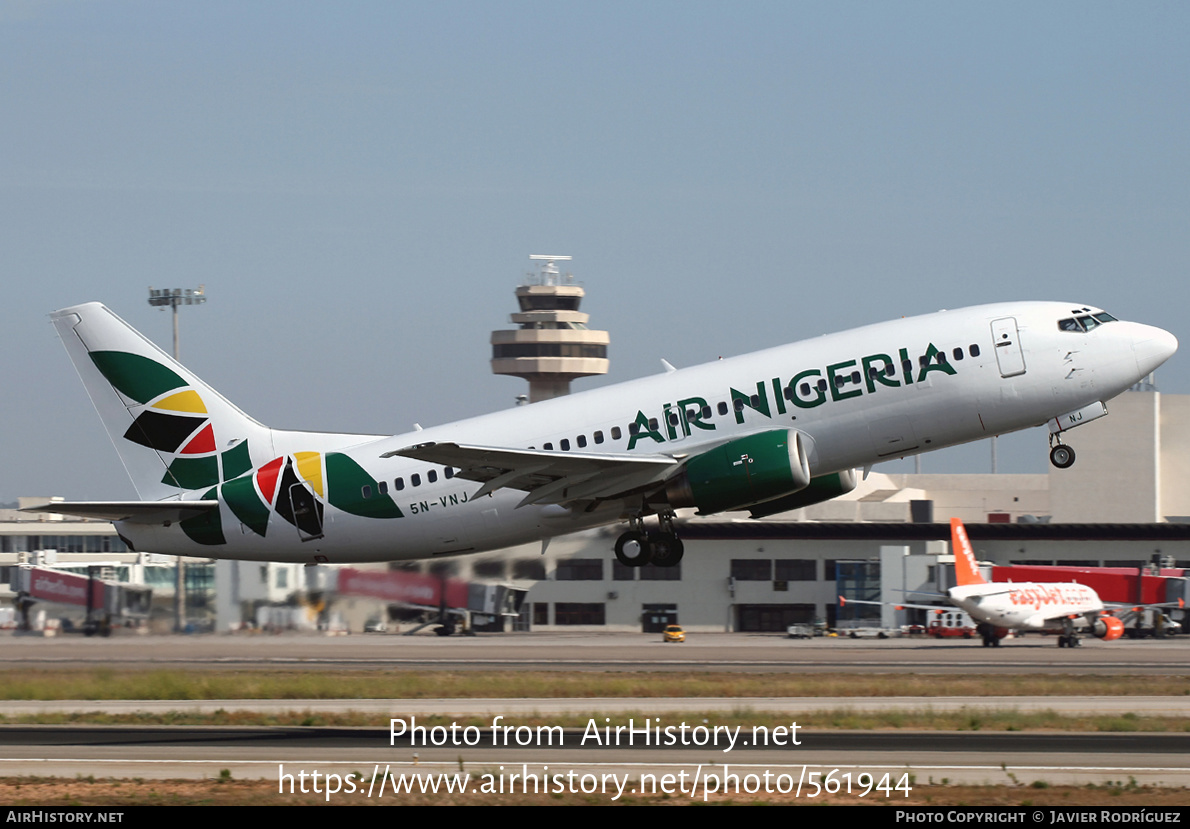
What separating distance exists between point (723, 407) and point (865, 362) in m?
3.60

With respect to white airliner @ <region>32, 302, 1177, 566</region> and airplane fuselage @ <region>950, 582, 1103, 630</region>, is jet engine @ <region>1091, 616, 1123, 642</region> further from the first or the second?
white airliner @ <region>32, 302, 1177, 566</region>

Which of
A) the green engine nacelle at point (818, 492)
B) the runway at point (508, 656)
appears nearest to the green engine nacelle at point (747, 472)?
the green engine nacelle at point (818, 492)

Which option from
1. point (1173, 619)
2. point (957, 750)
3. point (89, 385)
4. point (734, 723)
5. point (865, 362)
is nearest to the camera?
point (957, 750)

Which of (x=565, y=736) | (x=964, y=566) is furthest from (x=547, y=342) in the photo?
(x=565, y=736)

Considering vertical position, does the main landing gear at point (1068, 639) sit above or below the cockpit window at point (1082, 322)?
below

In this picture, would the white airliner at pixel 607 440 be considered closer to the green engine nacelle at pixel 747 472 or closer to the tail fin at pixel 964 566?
the green engine nacelle at pixel 747 472

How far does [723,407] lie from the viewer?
34094mm

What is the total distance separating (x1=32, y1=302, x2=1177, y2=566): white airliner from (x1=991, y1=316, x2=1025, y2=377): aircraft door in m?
0.03

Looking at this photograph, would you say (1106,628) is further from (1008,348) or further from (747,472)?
(747,472)

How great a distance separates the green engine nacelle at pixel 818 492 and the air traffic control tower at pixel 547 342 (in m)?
109

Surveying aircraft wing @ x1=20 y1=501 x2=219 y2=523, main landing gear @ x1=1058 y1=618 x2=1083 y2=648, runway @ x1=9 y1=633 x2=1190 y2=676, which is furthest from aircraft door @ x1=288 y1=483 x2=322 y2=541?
main landing gear @ x1=1058 y1=618 x2=1083 y2=648

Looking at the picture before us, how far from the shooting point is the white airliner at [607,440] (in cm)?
3278
